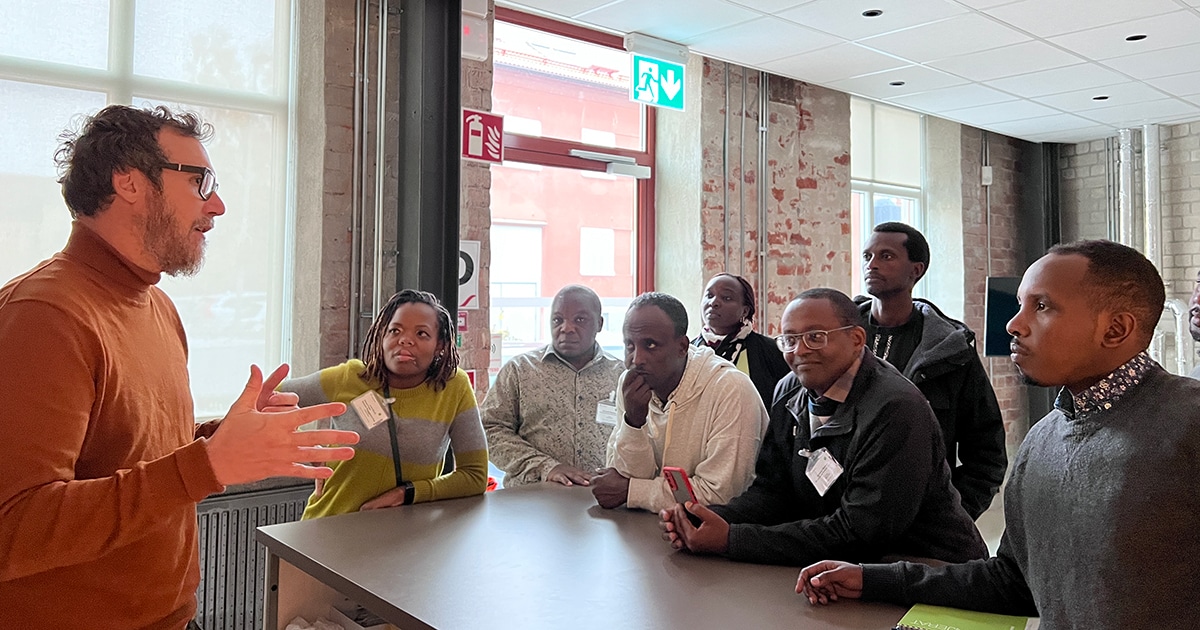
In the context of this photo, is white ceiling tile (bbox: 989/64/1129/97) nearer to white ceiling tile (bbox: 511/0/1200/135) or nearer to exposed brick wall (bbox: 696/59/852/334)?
white ceiling tile (bbox: 511/0/1200/135)

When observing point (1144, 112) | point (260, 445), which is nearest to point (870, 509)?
point (260, 445)

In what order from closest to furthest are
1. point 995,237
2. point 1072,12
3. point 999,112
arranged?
point 1072,12
point 999,112
point 995,237

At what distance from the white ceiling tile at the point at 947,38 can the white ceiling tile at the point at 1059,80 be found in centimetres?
79

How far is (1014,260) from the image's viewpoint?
7371 mm

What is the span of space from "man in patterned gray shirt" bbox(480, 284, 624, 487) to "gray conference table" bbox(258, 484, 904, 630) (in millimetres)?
380

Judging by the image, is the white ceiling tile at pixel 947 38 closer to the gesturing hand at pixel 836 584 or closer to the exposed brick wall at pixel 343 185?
the exposed brick wall at pixel 343 185

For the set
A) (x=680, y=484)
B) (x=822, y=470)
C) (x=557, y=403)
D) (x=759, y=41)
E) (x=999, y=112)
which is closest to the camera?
(x=822, y=470)

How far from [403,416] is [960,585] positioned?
62.2 inches

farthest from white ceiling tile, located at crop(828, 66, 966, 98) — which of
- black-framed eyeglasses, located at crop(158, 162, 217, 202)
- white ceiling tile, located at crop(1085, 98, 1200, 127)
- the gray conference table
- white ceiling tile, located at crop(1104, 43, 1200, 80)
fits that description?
black-framed eyeglasses, located at crop(158, 162, 217, 202)

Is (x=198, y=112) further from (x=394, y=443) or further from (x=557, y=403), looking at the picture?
(x=557, y=403)

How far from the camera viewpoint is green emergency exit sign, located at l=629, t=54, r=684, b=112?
4.48m

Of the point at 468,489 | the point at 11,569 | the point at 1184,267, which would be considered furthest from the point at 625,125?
the point at 1184,267

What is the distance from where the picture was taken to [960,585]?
148 centimetres

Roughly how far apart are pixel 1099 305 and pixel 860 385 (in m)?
0.69
